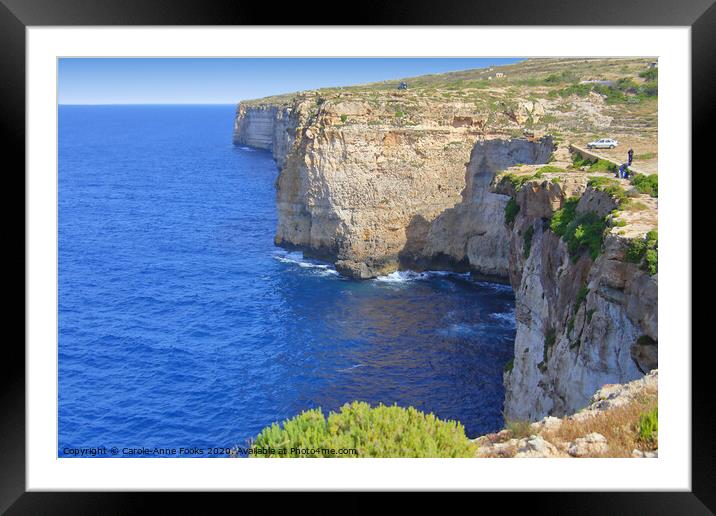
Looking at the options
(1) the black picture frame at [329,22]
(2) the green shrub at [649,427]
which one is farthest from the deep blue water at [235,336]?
(2) the green shrub at [649,427]

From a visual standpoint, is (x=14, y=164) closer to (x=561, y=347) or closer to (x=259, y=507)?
(x=259, y=507)

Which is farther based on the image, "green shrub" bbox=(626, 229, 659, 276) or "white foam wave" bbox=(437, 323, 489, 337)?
"white foam wave" bbox=(437, 323, 489, 337)

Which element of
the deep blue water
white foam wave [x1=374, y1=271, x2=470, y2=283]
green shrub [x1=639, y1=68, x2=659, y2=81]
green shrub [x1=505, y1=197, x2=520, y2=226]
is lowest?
the deep blue water

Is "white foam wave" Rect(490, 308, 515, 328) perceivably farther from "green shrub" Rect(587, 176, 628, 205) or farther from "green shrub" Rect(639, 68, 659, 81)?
"green shrub" Rect(639, 68, 659, 81)

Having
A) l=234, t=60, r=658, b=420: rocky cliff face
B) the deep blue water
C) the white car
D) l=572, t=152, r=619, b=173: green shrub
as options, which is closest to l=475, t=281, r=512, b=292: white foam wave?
the deep blue water

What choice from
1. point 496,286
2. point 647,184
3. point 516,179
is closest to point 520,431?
point 647,184

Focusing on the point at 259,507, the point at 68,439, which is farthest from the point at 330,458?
the point at 68,439

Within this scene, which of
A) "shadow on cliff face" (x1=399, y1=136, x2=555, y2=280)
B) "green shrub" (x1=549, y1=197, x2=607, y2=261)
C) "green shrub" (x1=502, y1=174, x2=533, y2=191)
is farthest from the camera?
"shadow on cliff face" (x1=399, y1=136, x2=555, y2=280)

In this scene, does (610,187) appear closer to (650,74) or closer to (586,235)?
(586,235)

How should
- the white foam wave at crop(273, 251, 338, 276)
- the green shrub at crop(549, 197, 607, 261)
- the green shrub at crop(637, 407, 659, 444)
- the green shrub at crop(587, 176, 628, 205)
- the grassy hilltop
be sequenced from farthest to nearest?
the white foam wave at crop(273, 251, 338, 276)
the grassy hilltop
the green shrub at crop(587, 176, 628, 205)
the green shrub at crop(549, 197, 607, 261)
the green shrub at crop(637, 407, 659, 444)
